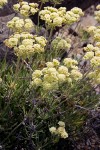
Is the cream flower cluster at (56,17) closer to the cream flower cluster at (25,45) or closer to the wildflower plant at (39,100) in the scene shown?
the wildflower plant at (39,100)

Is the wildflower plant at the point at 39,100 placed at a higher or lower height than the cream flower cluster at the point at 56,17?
lower

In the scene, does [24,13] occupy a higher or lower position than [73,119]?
higher

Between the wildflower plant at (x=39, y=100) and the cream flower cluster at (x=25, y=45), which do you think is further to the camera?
the wildflower plant at (x=39, y=100)

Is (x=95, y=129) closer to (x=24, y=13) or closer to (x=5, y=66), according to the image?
(x=5, y=66)

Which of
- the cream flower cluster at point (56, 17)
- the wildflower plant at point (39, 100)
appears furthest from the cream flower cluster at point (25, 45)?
the cream flower cluster at point (56, 17)

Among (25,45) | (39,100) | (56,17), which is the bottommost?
(39,100)

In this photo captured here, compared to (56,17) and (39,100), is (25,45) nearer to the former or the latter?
(56,17)

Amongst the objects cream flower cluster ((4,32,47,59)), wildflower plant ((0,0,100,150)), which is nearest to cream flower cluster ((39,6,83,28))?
wildflower plant ((0,0,100,150))

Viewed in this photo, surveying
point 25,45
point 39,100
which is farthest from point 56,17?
point 39,100

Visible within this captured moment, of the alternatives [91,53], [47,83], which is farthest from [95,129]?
[47,83]

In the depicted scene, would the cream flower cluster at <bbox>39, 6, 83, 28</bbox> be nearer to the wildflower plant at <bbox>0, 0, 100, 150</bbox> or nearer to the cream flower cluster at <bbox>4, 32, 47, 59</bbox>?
the wildflower plant at <bbox>0, 0, 100, 150</bbox>

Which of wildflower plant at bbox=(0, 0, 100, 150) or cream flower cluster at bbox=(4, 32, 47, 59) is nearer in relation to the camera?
cream flower cluster at bbox=(4, 32, 47, 59)
